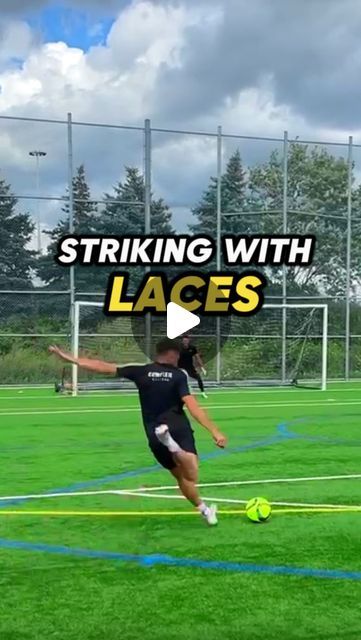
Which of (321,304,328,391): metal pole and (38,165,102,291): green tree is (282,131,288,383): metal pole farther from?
(38,165,102,291): green tree

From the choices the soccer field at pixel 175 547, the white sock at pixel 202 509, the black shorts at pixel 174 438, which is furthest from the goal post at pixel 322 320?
the black shorts at pixel 174 438

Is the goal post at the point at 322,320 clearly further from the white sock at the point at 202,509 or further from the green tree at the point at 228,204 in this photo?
the white sock at the point at 202,509

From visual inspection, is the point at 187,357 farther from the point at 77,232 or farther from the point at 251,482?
the point at 251,482

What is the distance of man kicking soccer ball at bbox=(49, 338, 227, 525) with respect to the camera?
8.39 meters

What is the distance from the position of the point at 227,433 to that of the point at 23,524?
825cm

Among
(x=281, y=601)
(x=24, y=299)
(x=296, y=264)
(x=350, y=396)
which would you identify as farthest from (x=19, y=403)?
(x=281, y=601)

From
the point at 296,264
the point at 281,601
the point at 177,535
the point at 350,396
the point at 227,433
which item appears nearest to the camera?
the point at 281,601

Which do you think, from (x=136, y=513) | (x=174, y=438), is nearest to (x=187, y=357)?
(x=136, y=513)

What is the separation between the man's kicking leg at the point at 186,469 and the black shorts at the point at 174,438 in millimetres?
50

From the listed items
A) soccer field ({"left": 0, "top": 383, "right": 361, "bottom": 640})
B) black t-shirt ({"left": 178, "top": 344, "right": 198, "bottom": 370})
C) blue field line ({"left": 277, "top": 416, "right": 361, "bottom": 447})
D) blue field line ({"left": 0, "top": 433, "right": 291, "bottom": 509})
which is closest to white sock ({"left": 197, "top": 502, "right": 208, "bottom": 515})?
soccer field ({"left": 0, "top": 383, "right": 361, "bottom": 640})

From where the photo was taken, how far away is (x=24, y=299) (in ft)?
98.1

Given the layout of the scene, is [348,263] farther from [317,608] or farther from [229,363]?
[317,608]

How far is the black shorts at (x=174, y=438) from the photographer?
8.40 m

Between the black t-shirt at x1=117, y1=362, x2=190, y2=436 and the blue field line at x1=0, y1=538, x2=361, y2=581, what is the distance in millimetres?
1351
